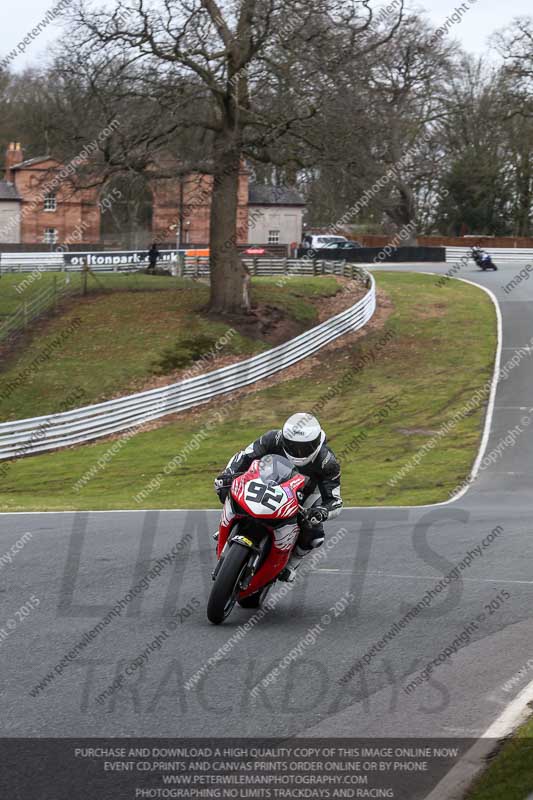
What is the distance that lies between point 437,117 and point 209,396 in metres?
50.1

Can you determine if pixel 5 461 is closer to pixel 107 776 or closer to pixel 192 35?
pixel 192 35

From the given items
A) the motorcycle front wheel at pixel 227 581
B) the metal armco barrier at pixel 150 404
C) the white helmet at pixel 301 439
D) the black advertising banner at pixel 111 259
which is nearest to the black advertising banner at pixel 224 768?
the motorcycle front wheel at pixel 227 581

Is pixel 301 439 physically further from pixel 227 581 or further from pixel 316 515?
pixel 227 581

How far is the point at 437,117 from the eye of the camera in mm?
74375

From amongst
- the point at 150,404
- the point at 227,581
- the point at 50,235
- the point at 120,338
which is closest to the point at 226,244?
the point at 120,338

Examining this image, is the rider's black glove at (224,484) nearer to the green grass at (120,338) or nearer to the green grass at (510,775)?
the green grass at (510,775)

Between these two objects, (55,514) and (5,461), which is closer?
(55,514)

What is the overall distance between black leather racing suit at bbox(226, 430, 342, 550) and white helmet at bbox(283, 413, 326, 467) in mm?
87

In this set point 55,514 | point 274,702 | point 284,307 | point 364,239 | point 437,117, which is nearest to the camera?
point 274,702

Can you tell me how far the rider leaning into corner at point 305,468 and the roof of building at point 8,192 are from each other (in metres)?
72.2

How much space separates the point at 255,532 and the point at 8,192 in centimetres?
7370

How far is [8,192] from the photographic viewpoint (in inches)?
3044

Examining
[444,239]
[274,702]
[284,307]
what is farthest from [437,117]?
[274,702]

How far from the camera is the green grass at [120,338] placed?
30938mm
